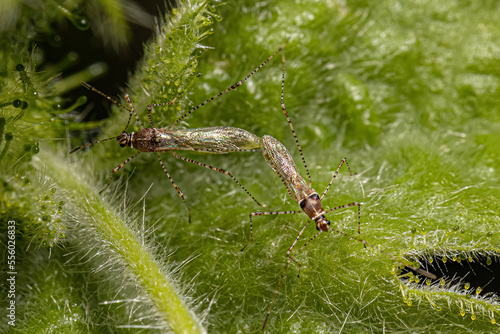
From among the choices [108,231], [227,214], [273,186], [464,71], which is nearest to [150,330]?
[108,231]

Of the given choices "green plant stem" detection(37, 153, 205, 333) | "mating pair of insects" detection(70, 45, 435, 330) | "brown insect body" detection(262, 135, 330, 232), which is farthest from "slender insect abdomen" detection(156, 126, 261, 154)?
"green plant stem" detection(37, 153, 205, 333)

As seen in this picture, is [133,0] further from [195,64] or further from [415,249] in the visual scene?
[415,249]

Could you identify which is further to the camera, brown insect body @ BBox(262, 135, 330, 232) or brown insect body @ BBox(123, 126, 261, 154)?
brown insect body @ BBox(123, 126, 261, 154)

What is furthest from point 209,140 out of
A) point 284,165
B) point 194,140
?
point 284,165

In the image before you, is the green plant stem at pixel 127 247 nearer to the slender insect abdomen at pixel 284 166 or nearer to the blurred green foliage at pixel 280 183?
the blurred green foliage at pixel 280 183

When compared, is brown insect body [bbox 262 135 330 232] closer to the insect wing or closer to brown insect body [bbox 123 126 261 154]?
the insect wing

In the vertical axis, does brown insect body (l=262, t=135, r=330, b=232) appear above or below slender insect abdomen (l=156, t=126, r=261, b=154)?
below

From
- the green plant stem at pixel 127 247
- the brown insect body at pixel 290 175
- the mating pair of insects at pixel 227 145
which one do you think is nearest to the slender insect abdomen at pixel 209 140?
the mating pair of insects at pixel 227 145
